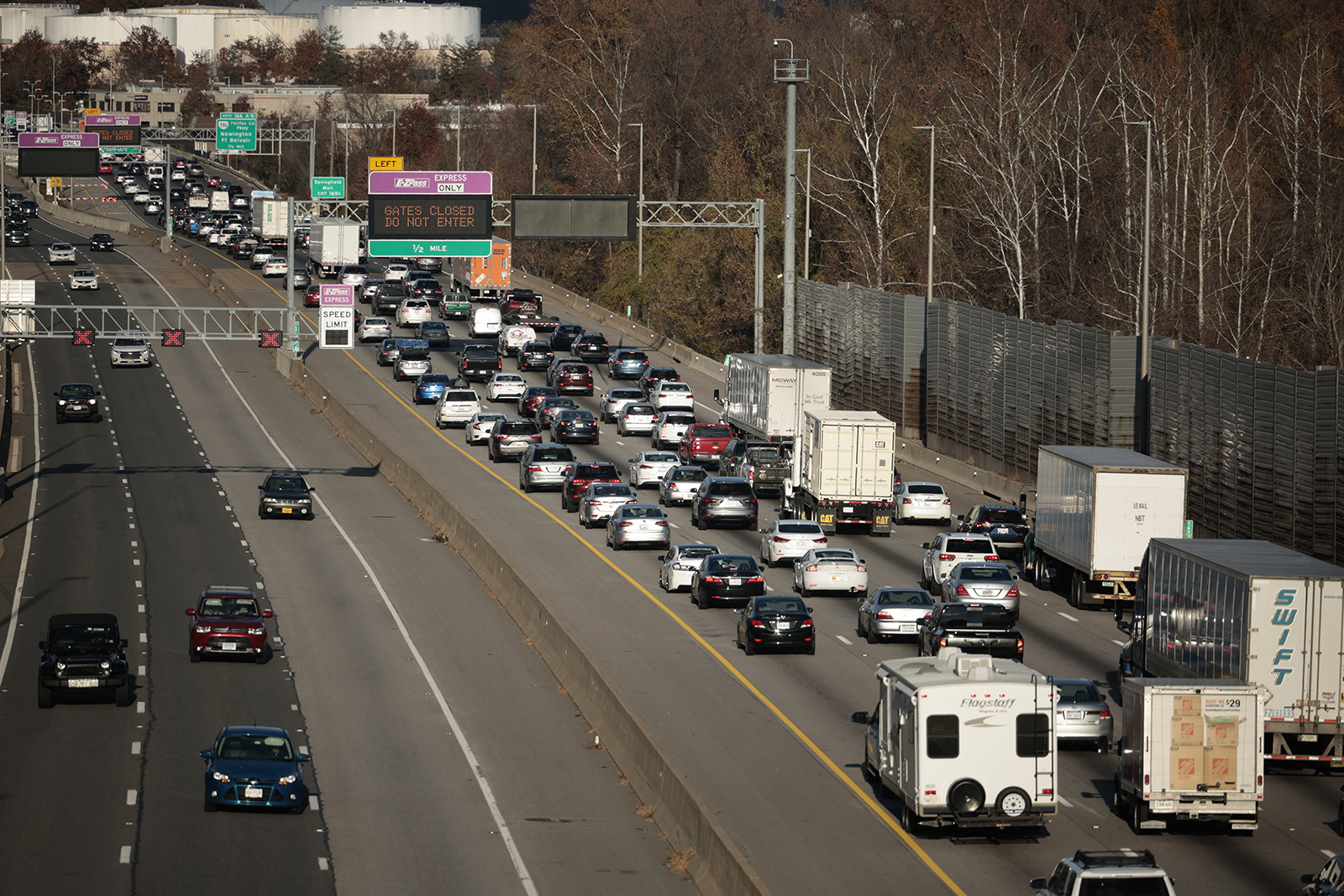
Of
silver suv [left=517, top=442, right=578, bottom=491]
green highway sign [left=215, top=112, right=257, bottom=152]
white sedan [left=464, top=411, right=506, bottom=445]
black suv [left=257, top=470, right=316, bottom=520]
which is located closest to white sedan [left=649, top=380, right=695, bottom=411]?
white sedan [left=464, top=411, right=506, bottom=445]

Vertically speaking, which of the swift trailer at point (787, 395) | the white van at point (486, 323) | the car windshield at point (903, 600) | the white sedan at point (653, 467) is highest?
the white van at point (486, 323)

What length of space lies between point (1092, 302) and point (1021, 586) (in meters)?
31.8

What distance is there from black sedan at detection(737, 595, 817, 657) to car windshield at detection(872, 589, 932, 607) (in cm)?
160

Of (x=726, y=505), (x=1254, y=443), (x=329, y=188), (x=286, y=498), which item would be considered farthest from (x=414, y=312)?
(x=1254, y=443)

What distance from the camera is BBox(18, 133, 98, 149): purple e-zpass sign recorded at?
205ft

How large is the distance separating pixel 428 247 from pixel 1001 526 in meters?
21.6

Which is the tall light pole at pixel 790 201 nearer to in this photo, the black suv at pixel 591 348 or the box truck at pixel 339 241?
the box truck at pixel 339 241

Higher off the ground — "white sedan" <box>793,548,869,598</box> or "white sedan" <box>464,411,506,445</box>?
"white sedan" <box>464,411,506,445</box>

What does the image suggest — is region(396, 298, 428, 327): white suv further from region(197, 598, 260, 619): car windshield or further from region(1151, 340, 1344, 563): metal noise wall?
region(197, 598, 260, 619): car windshield

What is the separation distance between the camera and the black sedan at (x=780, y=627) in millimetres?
34500

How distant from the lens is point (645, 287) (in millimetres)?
110062

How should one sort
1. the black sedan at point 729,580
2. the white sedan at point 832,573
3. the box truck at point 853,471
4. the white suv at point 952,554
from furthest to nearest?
the box truck at point 853,471, the white sedan at point 832,573, the white suv at point 952,554, the black sedan at point 729,580

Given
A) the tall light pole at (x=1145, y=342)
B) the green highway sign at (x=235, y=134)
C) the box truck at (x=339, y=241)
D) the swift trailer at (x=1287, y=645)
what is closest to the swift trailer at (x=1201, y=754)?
the swift trailer at (x=1287, y=645)

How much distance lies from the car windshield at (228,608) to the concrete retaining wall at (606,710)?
5.86 meters
